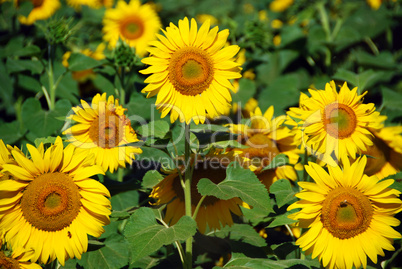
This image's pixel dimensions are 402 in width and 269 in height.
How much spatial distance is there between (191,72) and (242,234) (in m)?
0.83

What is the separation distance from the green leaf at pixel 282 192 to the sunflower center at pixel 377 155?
0.52 meters

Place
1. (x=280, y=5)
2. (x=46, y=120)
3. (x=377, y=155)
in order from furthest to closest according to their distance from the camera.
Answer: (x=280, y=5) → (x=46, y=120) → (x=377, y=155)

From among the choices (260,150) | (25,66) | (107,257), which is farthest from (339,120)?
(25,66)

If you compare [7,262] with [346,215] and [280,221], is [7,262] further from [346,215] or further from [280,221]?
[346,215]

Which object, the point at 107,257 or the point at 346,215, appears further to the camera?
the point at 107,257

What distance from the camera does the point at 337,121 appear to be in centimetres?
202

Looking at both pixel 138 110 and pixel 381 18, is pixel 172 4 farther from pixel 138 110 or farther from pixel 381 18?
pixel 138 110

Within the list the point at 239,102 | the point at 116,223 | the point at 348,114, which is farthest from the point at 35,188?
the point at 239,102

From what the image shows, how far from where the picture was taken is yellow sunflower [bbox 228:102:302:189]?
8.24ft

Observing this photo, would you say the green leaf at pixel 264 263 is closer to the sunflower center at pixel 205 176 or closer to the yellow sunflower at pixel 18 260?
the sunflower center at pixel 205 176

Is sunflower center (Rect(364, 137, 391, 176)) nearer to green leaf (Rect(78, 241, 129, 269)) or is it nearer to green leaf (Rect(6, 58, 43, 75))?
green leaf (Rect(78, 241, 129, 269))

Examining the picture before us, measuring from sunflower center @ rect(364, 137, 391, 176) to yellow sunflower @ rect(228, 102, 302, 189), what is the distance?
35 centimetres

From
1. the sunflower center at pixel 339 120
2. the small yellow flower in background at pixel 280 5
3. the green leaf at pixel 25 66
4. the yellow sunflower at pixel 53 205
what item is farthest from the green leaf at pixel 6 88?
the small yellow flower in background at pixel 280 5

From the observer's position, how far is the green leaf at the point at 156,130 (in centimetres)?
197
